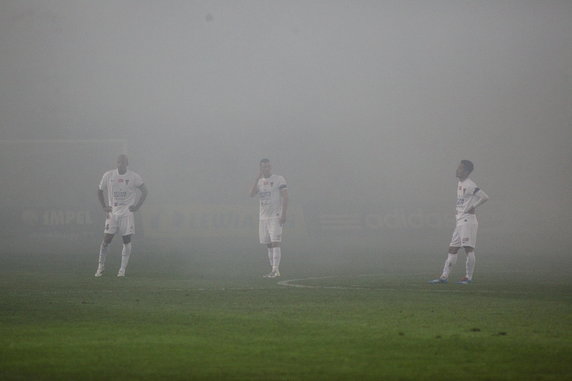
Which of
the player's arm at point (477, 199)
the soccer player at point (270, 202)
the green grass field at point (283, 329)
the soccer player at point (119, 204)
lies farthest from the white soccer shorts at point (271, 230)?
the player's arm at point (477, 199)

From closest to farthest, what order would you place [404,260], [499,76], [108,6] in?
[404,260], [108,6], [499,76]

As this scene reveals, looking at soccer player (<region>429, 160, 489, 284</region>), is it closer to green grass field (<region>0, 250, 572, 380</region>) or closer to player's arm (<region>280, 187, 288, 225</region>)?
green grass field (<region>0, 250, 572, 380</region>)

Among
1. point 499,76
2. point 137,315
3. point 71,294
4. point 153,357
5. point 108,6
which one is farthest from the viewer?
point 499,76

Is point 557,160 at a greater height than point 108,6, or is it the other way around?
point 108,6

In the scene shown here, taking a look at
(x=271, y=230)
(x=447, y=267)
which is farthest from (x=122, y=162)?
(x=447, y=267)

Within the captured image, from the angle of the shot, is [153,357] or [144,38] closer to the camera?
[153,357]

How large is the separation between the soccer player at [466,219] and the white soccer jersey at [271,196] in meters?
3.10

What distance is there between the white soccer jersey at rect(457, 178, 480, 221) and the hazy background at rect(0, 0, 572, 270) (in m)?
18.0

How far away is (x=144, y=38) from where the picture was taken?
116 feet

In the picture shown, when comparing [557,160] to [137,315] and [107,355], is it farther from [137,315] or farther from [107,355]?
[107,355]

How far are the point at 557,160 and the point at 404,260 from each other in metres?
18.5

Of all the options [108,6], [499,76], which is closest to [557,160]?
[499,76]

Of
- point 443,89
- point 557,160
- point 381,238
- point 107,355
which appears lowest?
point 107,355

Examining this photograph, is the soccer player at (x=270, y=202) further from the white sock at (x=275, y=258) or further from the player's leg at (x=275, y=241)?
the white sock at (x=275, y=258)
